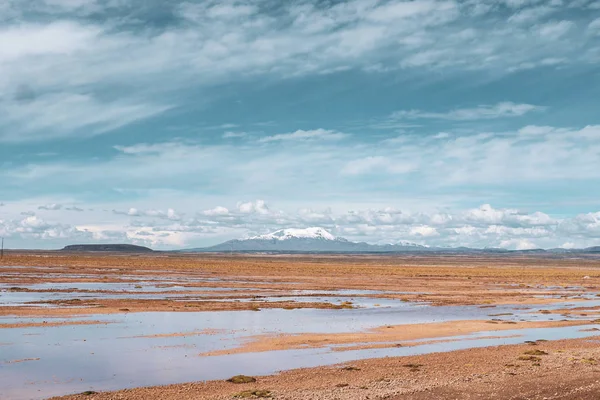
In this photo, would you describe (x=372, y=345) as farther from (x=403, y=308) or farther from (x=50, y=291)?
(x=50, y=291)

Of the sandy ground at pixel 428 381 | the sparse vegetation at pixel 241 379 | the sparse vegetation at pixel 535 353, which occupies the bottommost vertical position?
the sparse vegetation at pixel 535 353

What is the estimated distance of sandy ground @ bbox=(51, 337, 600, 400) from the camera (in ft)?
58.0

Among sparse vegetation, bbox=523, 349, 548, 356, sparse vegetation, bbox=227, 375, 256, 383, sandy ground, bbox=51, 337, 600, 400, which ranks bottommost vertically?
sparse vegetation, bbox=523, 349, 548, 356

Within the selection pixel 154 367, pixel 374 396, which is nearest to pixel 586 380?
pixel 374 396

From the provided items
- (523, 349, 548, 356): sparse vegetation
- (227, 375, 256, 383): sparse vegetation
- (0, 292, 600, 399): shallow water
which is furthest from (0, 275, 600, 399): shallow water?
(523, 349, 548, 356): sparse vegetation

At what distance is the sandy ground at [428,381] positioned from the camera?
17.7m

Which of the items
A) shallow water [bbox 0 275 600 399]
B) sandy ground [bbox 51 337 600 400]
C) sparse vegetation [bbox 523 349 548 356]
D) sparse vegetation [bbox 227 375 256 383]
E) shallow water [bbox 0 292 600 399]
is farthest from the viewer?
sparse vegetation [bbox 523 349 548 356]

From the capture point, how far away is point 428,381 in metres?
19.8

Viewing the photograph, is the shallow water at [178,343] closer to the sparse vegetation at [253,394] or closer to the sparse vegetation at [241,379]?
the sparse vegetation at [241,379]

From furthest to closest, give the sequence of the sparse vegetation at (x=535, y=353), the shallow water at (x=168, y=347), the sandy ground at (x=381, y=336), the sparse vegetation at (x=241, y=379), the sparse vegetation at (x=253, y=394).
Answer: the sandy ground at (x=381, y=336) < the sparse vegetation at (x=535, y=353) < the shallow water at (x=168, y=347) < the sparse vegetation at (x=241, y=379) < the sparse vegetation at (x=253, y=394)

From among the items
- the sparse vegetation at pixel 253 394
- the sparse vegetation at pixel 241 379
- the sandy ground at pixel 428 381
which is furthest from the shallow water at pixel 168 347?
the sparse vegetation at pixel 253 394

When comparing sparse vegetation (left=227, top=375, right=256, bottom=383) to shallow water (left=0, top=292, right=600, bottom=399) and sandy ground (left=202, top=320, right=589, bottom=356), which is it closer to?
shallow water (left=0, top=292, right=600, bottom=399)

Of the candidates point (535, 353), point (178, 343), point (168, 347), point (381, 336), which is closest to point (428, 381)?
point (535, 353)

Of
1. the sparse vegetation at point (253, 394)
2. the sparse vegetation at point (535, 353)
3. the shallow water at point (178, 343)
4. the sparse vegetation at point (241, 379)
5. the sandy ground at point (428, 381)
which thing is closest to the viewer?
the sparse vegetation at point (253, 394)
